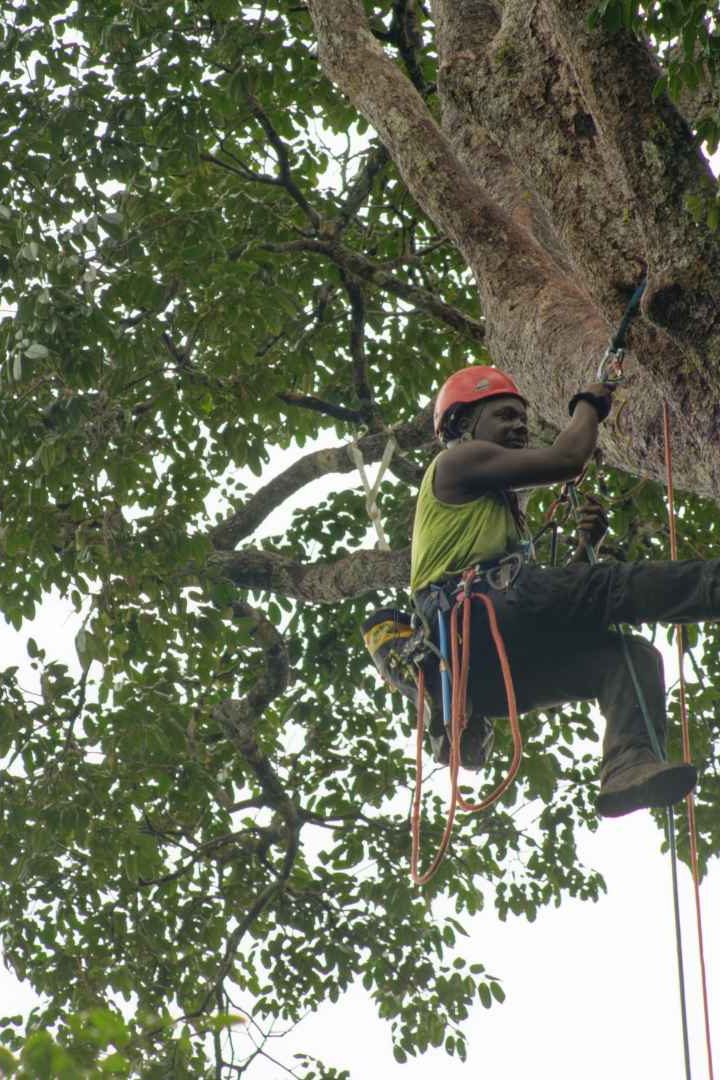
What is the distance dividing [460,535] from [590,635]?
457mm

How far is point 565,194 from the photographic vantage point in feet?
10.9

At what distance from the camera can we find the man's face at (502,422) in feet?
13.1

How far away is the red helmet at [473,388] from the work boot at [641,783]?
1.14 m

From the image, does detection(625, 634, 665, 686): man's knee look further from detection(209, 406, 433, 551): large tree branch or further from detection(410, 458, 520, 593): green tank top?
detection(209, 406, 433, 551): large tree branch

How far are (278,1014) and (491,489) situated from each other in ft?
15.1

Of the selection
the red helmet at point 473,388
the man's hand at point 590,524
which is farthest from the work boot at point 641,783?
the red helmet at point 473,388

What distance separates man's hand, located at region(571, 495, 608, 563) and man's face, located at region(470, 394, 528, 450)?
0.91 feet

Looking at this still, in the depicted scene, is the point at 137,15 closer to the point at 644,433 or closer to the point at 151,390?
the point at 151,390

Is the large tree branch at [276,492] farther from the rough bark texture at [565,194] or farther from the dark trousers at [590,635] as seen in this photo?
the dark trousers at [590,635]

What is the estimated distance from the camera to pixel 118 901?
7.30 meters

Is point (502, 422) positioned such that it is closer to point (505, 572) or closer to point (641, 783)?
point (505, 572)

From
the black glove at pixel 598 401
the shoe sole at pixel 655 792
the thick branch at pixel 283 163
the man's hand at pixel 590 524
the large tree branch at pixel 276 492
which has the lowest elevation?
the shoe sole at pixel 655 792

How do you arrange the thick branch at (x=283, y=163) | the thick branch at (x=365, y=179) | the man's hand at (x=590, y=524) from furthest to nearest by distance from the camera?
1. the thick branch at (x=365, y=179)
2. the thick branch at (x=283, y=163)
3. the man's hand at (x=590, y=524)

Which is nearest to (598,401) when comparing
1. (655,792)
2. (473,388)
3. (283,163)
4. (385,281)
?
(473,388)
